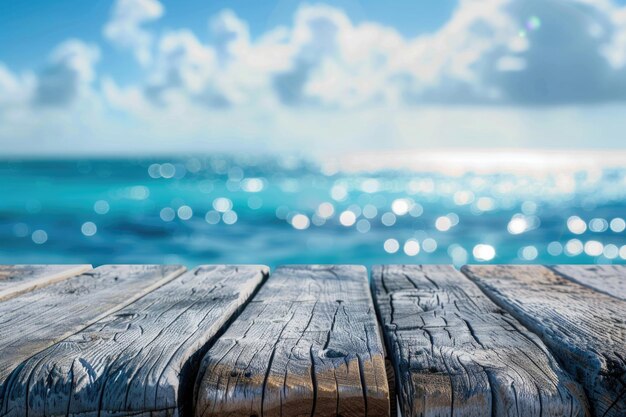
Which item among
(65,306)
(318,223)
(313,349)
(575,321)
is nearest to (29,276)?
(65,306)

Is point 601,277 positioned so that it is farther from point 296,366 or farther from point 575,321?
point 296,366

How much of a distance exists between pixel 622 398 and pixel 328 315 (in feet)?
2.39

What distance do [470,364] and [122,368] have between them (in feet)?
2.31

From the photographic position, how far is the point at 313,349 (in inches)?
53.6

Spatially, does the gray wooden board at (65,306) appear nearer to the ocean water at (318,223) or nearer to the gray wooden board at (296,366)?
the gray wooden board at (296,366)

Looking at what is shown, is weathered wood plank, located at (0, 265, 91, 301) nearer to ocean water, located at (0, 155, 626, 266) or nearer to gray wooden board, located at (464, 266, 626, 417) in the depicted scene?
gray wooden board, located at (464, 266, 626, 417)

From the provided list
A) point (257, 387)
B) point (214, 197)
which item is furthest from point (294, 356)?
point (214, 197)

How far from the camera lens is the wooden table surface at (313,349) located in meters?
1.19

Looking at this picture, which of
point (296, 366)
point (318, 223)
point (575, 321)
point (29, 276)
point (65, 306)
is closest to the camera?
point (296, 366)

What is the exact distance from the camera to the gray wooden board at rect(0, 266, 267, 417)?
1193 millimetres

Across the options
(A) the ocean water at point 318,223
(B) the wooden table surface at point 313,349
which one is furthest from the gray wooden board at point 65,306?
(A) the ocean water at point 318,223

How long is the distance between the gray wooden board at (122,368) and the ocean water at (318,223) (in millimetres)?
Answer: 13771

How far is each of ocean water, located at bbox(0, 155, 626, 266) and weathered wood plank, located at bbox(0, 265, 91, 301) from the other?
12930 millimetres

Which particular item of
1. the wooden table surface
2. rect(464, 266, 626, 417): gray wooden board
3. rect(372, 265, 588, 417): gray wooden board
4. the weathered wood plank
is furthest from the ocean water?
rect(372, 265, 588, 417): gray wooden board
